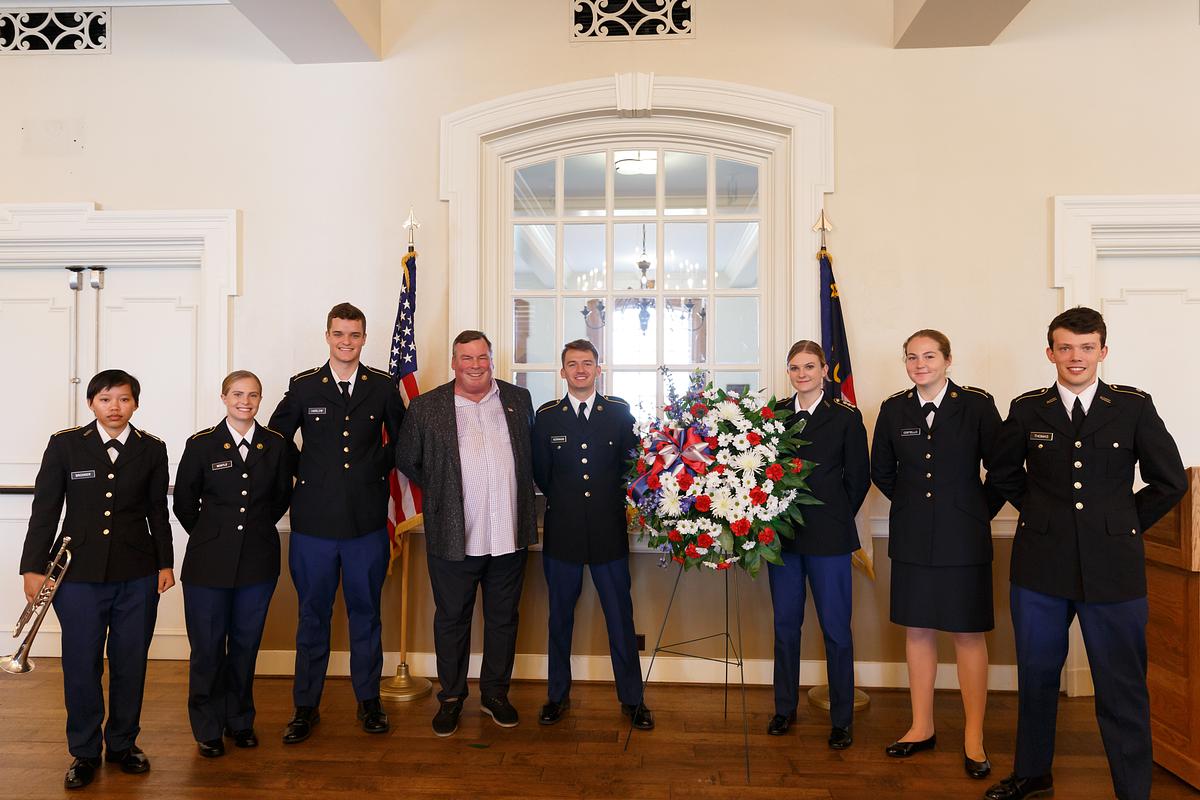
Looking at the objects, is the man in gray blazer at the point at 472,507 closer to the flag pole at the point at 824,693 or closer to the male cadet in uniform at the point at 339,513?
the male cadet in uniform at the point at 339,513

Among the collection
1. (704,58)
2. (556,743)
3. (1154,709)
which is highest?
(704,58)

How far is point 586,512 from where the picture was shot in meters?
3.44

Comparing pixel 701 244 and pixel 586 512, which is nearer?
→ pixel 586 512

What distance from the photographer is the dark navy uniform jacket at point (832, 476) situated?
3266mm

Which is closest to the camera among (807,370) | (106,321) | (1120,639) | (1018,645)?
(1120,639)

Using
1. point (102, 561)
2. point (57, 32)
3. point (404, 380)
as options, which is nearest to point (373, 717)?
point (102, 561)

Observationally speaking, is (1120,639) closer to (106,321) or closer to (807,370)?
(807,370)

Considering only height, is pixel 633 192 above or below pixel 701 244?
above

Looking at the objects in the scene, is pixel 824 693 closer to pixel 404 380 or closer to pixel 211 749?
pixel 404 380

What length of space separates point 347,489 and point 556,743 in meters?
1.42

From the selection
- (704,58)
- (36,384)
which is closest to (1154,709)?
(704,58)

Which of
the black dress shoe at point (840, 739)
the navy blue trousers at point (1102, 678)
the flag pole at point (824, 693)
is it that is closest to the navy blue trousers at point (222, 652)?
the black dress shoe at point (840, 739)

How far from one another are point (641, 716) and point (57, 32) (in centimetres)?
492

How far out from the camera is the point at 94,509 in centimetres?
292
